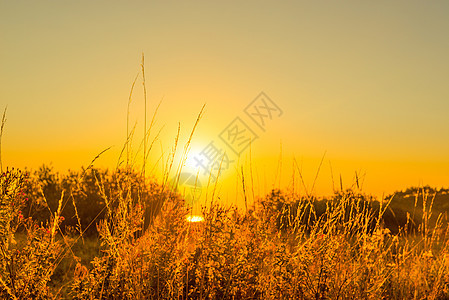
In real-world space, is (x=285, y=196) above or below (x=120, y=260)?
above

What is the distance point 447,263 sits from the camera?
16.9ft

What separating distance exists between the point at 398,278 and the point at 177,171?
2656 mm

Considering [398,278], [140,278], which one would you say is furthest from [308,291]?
[398,278]

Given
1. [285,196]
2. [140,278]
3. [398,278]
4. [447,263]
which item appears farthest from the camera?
[447,263]

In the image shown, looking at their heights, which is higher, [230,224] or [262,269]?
[230,224]

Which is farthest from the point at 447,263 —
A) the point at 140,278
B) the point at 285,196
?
the point at 140,278

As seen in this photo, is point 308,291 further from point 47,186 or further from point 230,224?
point 47,186

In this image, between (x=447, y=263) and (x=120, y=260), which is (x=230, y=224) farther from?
(x=447, y=263)

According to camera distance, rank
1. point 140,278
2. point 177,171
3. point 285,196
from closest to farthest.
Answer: point 140,278 → point 177,171 → point 285,196

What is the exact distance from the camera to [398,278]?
473 cm

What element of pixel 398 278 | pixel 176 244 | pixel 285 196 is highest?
pixel 285 196

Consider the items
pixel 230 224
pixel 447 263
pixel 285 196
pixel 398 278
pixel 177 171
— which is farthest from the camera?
pixel 447 263

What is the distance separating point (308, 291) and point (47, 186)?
10.5m

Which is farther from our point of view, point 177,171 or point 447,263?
point 447,263
